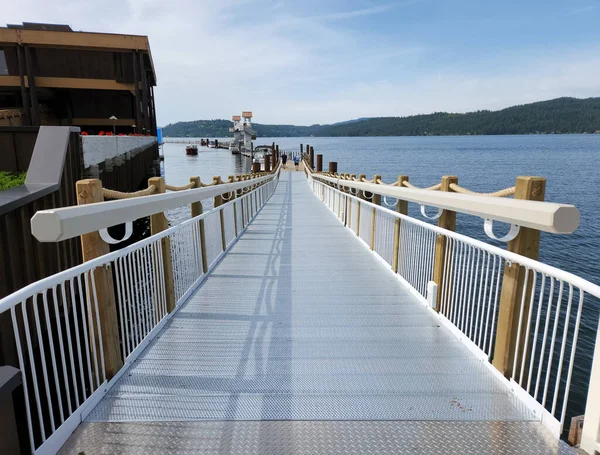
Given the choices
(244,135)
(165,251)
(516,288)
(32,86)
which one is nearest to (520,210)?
(516,288)

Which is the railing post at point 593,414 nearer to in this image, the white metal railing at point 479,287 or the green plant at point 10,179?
the white metal railing at point 479,287

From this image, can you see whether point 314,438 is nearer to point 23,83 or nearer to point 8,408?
point 8,408

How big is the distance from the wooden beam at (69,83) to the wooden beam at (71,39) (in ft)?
8.20

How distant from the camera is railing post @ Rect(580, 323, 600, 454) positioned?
1896 mm

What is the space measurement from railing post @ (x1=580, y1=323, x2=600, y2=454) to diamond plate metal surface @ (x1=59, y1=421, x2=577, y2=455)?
0.44 ft

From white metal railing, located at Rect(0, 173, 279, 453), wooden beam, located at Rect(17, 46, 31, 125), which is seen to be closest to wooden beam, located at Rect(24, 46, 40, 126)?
wooden beam, located at Rect(17, 46, 31, 125)

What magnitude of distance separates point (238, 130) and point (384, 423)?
106 metres

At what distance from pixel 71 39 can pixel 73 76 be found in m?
3.16

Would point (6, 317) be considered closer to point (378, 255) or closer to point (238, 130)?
point (378, 255)

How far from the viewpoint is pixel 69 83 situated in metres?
32.0

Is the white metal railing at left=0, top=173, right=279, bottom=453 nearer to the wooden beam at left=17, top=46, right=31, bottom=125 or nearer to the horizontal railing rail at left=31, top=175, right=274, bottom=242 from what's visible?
the horizontal railing rail at left=31, top=175, right=274, bottom=242

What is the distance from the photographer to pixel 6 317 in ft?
17.7

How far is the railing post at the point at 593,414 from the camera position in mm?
1896

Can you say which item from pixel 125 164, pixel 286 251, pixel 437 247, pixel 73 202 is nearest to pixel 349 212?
pixel 286 251
